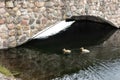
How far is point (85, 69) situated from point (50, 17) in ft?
11.8

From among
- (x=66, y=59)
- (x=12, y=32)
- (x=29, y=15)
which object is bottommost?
(x=66, y=59)

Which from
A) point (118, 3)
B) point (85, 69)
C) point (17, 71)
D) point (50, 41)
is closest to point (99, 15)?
point (118, 3)

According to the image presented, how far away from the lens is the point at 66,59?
40.1 feet

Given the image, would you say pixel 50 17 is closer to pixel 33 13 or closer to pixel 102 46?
pixel 33 13

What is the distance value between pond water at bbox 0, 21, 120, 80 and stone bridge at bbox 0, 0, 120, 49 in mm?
614

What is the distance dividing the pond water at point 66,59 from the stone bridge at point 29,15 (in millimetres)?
614

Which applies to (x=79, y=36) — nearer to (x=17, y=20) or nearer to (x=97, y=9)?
(x=97, y=9)

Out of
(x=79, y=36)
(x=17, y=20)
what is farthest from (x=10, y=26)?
(x=79, y=36)

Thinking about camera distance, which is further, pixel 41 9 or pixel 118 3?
pixel 118 3

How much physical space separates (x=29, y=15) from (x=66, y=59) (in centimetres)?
257

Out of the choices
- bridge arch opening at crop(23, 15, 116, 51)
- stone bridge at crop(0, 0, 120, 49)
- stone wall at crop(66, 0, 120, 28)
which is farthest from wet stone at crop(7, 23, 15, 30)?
stone wall at crop(66, 0, 120, 28)

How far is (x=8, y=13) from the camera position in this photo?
12.3 metres

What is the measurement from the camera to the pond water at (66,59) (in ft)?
34.3

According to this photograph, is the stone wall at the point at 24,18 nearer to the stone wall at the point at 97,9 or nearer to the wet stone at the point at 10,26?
the wet stone at the point at 10,26
